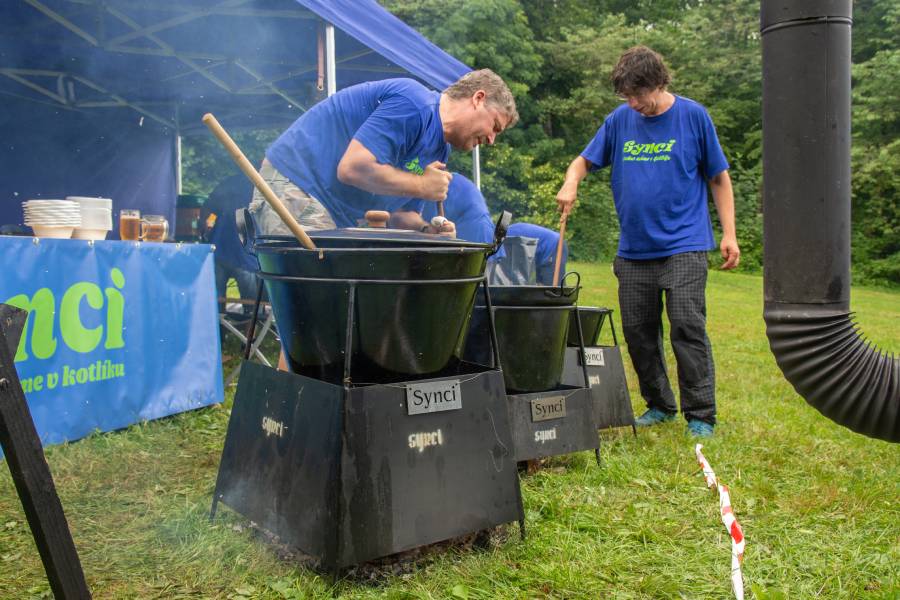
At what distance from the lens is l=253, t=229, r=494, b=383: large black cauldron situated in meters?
1.93

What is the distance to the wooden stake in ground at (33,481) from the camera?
4.38 ft

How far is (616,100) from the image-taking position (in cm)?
2294

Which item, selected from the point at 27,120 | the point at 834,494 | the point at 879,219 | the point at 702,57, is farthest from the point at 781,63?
the point at 702,57

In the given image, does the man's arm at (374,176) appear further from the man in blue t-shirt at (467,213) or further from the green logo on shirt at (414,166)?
the man in blue t-shirt at (467,213)

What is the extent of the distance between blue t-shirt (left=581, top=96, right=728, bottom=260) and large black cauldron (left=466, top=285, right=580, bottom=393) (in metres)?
0.91

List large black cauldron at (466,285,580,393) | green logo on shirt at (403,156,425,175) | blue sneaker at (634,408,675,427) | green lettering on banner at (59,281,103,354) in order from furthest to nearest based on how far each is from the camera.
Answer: blue sneaker at (634,408,675,427)
green lettering on banner at (59,281,103,354)
green logo on shirt at (403,156,425,175)
large black cauldron at (466,285,580,393)

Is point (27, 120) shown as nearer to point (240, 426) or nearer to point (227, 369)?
point (227, 369)

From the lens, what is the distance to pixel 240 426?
2365 mm

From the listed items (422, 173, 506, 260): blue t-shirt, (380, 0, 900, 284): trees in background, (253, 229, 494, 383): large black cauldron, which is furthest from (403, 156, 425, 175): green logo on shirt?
(380, 0, 900, 284): trees in background

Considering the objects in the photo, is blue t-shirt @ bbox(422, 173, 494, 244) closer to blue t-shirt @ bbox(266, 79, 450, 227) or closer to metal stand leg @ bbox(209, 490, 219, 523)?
blue t-shirt @ bbox(266, 79, 450, 227)

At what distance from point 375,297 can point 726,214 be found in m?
2.46

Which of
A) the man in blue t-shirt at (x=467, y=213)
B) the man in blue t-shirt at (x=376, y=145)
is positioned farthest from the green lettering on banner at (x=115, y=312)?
the man in blue t-shirt at (x=467, y=213)

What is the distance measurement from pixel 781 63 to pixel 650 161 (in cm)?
189

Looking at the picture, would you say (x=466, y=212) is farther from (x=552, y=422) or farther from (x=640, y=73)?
(x=552, y=422)
